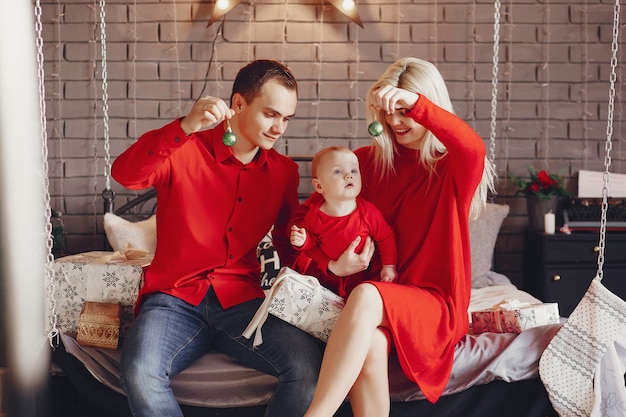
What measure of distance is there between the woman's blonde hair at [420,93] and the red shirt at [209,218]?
37 cm

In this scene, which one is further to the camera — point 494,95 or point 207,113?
point 494,95

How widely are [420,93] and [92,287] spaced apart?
125 centimetres

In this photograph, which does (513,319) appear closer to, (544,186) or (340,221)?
(340,221)

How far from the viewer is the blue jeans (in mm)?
1788

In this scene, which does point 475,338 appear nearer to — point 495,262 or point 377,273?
point 377,273

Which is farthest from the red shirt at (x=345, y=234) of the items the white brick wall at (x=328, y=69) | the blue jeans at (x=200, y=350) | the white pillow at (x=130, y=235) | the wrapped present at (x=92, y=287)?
the white brick wall at (x=328, y=69)

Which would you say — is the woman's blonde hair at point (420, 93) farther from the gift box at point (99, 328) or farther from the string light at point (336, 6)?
the string light at point (336, 6)

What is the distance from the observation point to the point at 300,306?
1.94m

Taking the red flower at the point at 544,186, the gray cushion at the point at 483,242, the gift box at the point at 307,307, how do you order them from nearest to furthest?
the gift box at the point at 307,307
the gray cushion at the point at 483,242
the red flower at the point at 544,186

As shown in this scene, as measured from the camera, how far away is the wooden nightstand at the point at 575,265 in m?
3.53

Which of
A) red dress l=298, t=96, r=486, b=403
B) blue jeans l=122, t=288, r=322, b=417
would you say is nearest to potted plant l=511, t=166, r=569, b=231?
red dress l=298, t=96, r=486, b=403

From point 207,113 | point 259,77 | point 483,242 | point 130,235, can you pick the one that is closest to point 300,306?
point 207,113

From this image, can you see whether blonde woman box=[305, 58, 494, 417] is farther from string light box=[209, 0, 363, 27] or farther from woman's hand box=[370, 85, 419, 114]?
string light box=[209, 0, 363, 27]

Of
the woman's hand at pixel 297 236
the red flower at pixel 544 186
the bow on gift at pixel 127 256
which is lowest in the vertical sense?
the bow on gift at pixel 127 256
